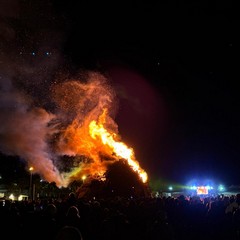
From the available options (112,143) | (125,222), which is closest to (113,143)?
(112,143)

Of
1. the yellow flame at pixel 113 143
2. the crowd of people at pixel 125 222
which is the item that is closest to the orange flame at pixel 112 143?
the yellow flame at pixel 113 143

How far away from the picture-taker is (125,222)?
9.59m

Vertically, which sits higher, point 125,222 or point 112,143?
point 112,143

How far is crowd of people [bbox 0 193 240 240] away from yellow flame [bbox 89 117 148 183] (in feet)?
65.7

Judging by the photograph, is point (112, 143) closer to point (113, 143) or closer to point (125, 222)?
point (113, 143)

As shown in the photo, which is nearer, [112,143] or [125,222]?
[125,222]

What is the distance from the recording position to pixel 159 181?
253ft

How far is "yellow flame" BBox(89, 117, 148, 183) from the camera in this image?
37.7m

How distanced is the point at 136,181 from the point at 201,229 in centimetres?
2280

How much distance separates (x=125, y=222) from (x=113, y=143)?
93.3 ft

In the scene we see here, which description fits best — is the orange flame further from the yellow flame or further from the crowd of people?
the crowd of people

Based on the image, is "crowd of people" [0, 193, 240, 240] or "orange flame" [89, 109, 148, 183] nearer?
"crowd of people" [0, 193, 240, 240]

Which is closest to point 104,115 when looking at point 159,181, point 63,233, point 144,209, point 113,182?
point 113,182

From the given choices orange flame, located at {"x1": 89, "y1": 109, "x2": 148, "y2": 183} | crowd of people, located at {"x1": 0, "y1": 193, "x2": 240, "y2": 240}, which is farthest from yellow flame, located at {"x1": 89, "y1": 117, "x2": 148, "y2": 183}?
crowd of people, located at {"x1": 0, "y1": 193, "x2": 240, "y2": 240}
